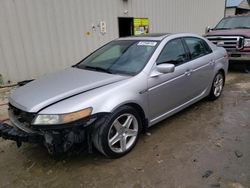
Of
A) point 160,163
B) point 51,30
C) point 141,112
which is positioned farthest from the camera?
point 51,30

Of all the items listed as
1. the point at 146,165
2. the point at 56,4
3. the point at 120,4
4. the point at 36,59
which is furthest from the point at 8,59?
the point at 146,165

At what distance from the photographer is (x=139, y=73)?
316 cm

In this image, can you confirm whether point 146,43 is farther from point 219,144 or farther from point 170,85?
point 219,144

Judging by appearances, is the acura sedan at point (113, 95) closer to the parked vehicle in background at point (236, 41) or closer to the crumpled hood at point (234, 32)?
the parked vehicle in background at point (236, 41)

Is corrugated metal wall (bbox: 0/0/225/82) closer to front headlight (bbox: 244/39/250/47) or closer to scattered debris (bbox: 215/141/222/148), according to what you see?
front headlight (bbox: 244/39/250/47)

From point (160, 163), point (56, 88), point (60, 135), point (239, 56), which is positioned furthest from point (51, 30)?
point (239, 56)

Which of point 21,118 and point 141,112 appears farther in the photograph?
point 141,112

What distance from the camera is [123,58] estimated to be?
357 cm

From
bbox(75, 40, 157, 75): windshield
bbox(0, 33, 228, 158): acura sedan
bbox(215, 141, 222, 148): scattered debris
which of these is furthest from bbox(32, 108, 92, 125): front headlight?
bbox(215, 141, 222, 148): scattered debris

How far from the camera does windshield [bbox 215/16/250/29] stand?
27.5 feet

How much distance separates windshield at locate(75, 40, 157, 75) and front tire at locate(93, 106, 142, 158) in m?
0.64

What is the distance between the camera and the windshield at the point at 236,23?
8.37 meters

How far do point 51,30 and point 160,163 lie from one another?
544cm

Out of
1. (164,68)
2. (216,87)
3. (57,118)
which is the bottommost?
(216,87)
